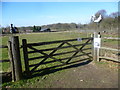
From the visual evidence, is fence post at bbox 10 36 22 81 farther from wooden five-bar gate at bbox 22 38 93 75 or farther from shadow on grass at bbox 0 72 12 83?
shadow on grass at bbox 0 72 12 83

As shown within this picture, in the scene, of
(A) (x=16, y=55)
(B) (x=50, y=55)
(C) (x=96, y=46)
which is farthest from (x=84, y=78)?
(A) (x=16, y=55)

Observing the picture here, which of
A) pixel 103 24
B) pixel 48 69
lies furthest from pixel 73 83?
pixel 103 24

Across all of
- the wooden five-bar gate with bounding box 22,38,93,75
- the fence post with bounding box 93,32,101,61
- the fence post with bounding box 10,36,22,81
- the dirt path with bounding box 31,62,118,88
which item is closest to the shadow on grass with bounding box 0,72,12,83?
Result: the fence post with bounding box 10,36,22,81

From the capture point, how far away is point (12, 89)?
12.8ft

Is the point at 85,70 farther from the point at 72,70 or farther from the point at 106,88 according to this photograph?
the point at 106,88

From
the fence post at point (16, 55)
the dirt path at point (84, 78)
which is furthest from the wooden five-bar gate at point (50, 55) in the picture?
the dirt path at point (84, 78)

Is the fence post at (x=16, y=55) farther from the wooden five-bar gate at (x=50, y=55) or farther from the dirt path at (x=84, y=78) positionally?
the dirt path at (x=84, y=78)

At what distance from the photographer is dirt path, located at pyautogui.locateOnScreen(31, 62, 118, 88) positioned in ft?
13.2

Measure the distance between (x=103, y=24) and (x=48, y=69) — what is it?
29248 millimetres

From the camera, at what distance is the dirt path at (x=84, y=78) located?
13.2 ft

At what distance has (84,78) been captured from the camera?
4.58 meters

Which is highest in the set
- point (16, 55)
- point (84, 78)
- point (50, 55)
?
point (16, 55)

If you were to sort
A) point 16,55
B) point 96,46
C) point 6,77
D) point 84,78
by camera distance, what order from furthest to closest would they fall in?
point 96,46, point 6,77, point 84,78, point 16,55

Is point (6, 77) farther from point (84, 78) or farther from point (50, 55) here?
point (84, 78)
